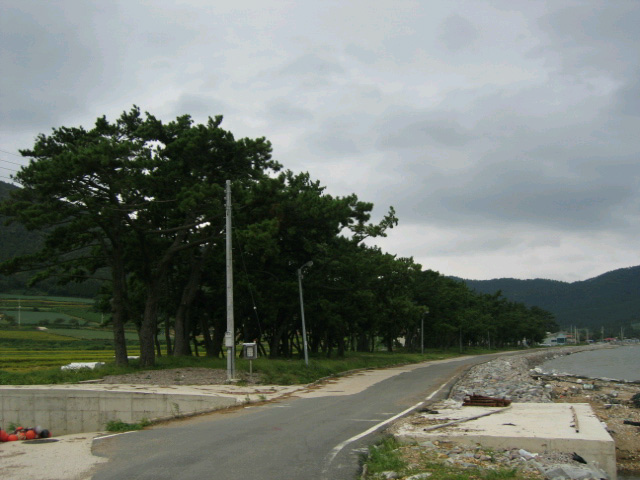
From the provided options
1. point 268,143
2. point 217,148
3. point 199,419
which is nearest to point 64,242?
point 217,148

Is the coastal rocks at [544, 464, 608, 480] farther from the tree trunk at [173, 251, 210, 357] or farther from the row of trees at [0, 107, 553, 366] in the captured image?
the tree trunk at [173, 251, 210, 357]

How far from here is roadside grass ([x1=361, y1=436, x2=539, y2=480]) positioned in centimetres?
820

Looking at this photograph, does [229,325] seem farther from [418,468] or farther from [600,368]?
[600,368]

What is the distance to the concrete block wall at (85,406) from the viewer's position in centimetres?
1830

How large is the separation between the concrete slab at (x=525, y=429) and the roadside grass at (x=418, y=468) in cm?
107

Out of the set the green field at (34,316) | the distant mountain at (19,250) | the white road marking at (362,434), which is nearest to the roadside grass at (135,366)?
the distant mountain at (19,250)

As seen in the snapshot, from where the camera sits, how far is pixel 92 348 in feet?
208

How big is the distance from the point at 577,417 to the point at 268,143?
2165 centimetres

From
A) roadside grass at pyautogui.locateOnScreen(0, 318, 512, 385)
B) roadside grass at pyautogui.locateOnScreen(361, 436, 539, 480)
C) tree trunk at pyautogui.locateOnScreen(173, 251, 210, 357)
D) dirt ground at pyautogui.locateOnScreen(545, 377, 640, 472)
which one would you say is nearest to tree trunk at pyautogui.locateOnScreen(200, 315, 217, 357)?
roadside grass at pyautogui.locateOnScreen(0, 318, 512, 385)

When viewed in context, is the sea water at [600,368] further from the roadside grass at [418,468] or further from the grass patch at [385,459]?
the roadside grass at [418,468]

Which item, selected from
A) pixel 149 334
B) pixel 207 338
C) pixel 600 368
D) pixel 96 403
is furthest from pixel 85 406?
pixel 600 368

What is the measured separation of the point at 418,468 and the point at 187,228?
22.3 m

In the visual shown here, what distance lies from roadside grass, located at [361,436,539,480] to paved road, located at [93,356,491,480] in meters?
0.33

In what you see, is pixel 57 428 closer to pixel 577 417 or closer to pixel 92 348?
pixel 577 417
